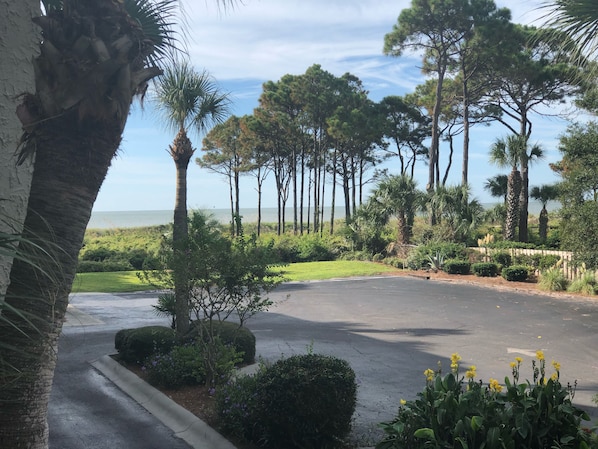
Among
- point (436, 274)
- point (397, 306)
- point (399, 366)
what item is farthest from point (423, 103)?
point (399, 366)

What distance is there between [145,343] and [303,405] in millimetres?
4565

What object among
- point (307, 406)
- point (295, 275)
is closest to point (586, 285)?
point (295, 275)

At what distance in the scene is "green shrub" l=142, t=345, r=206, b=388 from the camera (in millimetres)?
7543

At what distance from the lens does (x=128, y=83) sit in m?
3.78

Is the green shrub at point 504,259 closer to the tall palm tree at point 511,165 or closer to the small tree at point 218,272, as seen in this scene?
the tall palm tree at point 511,165

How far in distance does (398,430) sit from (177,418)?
3653 millimetres

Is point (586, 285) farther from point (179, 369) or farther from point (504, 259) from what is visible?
point (179, 369)

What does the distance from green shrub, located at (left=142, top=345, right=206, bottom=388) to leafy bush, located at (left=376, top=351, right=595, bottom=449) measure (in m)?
4.18

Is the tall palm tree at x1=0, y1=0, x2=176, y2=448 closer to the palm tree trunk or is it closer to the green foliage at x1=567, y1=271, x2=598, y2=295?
the palm tree trunk

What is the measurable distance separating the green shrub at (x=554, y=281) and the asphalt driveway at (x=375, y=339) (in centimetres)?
120

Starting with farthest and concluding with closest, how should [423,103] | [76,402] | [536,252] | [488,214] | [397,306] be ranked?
1. [423,103]
2. [488,214]
3. [536,252]
4. [397,306]
5. [76,402]

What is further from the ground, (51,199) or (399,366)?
(51,199)

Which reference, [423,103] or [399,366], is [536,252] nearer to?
[399,366]

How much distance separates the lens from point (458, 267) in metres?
23.4
